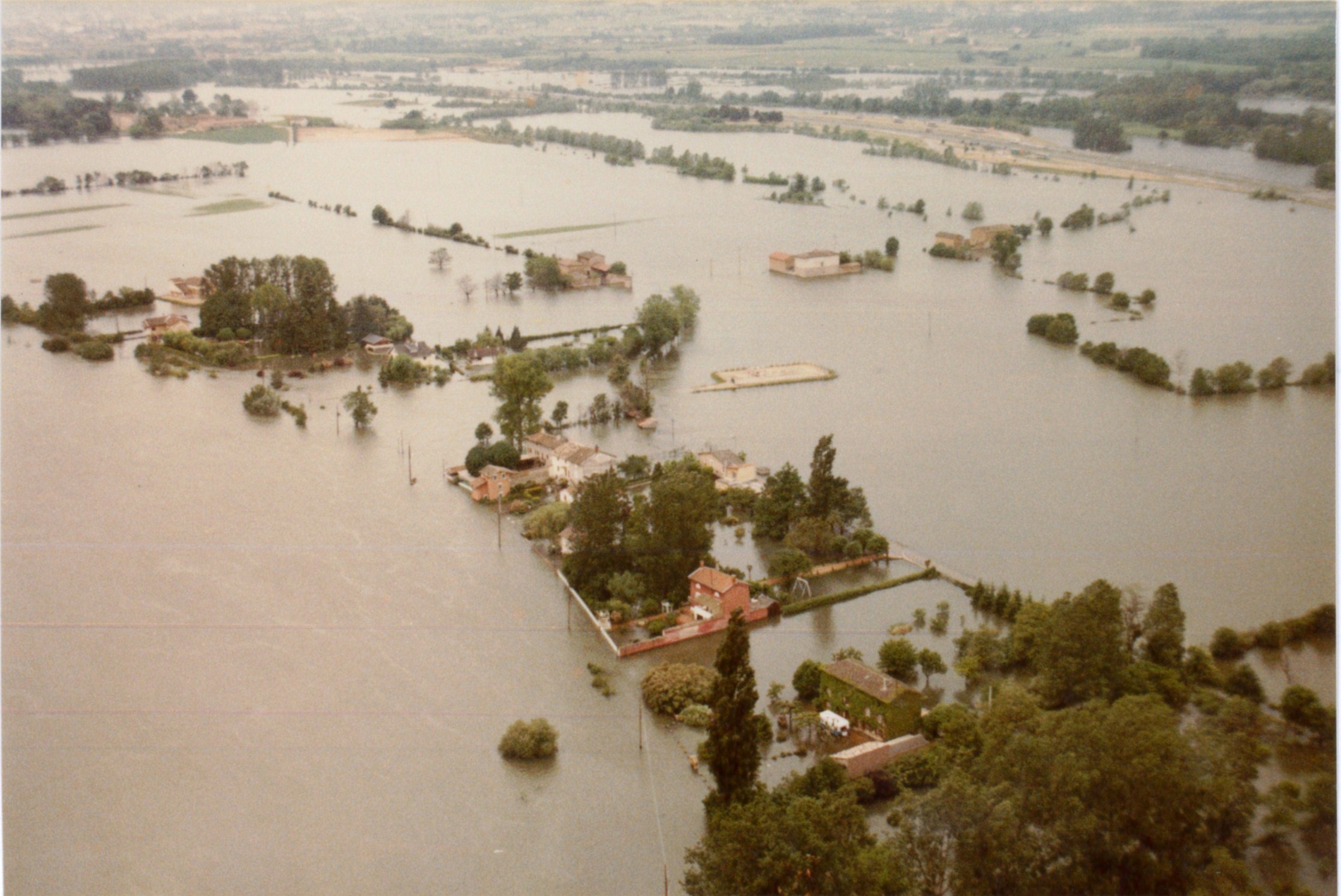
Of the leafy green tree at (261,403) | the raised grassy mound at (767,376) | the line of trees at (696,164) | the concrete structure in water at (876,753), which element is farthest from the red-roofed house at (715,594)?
the line of trees at (696,164)

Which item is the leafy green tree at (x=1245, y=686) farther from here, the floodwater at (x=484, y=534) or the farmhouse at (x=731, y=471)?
the farmhouse at (x=731, y=471)

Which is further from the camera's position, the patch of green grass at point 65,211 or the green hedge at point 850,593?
the patch of green grass at point 65,211

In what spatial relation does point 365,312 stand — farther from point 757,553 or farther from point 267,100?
point 267,100

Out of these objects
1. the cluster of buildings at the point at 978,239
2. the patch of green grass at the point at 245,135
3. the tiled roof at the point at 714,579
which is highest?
the patch of green grass at the point at 245,135

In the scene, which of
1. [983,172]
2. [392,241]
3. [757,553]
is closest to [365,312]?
[392,241]

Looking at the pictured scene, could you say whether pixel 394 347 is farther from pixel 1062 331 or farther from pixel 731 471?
pixel 1062 331
